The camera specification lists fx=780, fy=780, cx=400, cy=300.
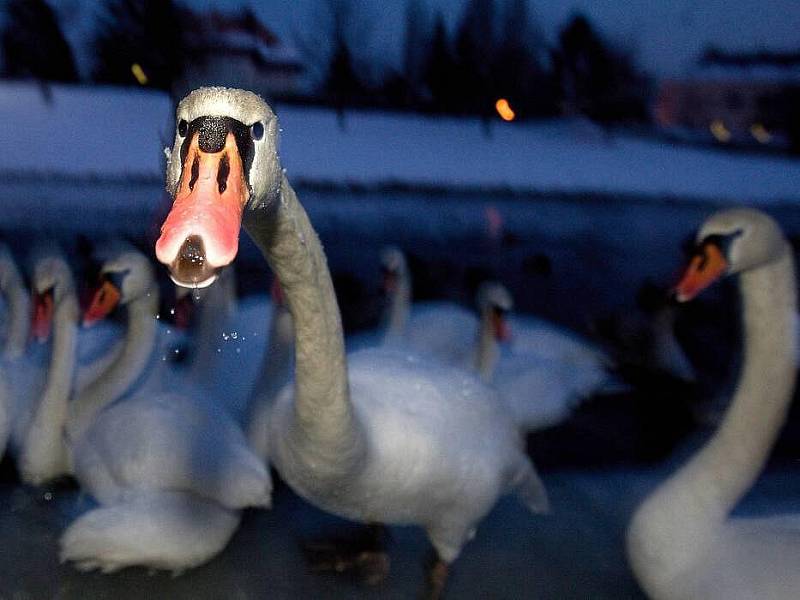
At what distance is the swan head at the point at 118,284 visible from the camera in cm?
177

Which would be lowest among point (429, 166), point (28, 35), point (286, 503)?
point (286, 503)

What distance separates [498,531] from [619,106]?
242 centimetres

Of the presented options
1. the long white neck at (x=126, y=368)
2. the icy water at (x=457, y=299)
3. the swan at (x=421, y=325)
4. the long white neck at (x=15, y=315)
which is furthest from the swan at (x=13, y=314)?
the swan at (x=421, y=325)

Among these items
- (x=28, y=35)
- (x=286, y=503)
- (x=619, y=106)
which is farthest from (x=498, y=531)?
(x=28, y=35)

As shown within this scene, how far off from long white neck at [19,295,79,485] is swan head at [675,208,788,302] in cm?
140

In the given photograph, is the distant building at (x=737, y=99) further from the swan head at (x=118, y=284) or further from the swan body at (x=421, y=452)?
the swan head at (x=118, y=284)

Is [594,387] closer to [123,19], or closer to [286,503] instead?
[286,503]

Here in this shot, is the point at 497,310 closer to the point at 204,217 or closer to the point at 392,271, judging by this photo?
the point at 392,271

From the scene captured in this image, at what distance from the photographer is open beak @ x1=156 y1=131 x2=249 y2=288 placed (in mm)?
464

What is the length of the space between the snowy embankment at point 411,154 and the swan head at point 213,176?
2319mm

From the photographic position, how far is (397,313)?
238cm

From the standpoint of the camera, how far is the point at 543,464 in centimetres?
202

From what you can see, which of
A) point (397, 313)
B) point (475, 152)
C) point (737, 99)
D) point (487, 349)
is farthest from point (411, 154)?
point (487, 349)

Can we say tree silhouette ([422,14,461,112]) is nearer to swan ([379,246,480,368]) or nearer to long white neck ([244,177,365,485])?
swan ([379,246,480,368])
